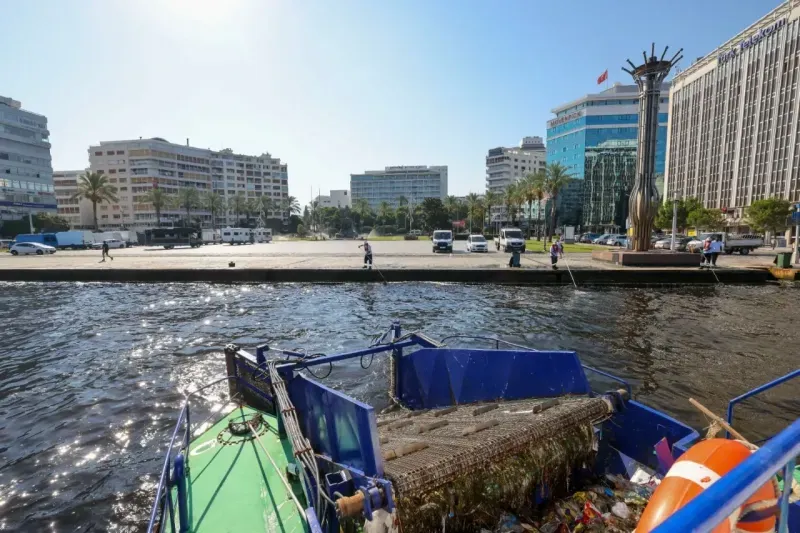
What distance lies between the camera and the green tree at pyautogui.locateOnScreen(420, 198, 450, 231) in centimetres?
10650

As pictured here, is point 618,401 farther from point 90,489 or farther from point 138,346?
point 138,346

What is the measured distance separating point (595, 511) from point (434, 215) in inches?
4056

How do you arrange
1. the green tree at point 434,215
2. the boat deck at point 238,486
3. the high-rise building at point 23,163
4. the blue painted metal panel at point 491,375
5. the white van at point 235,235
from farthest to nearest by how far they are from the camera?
the green tree at point 434,215, the high-rise building at point 23,163, the white van at point 235,235, the blue painted metal panel at point 491,375, the boat deck at point 238,486

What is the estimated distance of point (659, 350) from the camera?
12.7 meters

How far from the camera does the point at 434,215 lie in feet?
349

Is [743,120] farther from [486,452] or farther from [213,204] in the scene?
[213,204]

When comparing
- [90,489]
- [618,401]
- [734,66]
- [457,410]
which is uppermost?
[734,66]

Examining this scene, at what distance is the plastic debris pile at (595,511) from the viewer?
445cm

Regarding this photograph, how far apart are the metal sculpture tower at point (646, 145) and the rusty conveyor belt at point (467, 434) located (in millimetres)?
27246

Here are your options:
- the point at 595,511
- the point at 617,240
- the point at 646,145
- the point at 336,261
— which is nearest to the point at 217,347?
the point at 595,511

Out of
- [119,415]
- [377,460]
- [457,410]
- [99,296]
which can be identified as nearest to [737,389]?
[457,410]

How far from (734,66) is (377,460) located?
95817mm

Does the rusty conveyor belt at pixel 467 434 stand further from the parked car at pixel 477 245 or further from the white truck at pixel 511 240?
the parked car at pixel 477 245

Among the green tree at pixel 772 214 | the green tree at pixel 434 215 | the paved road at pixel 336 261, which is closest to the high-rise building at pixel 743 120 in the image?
the green tree at pixel 772 214
